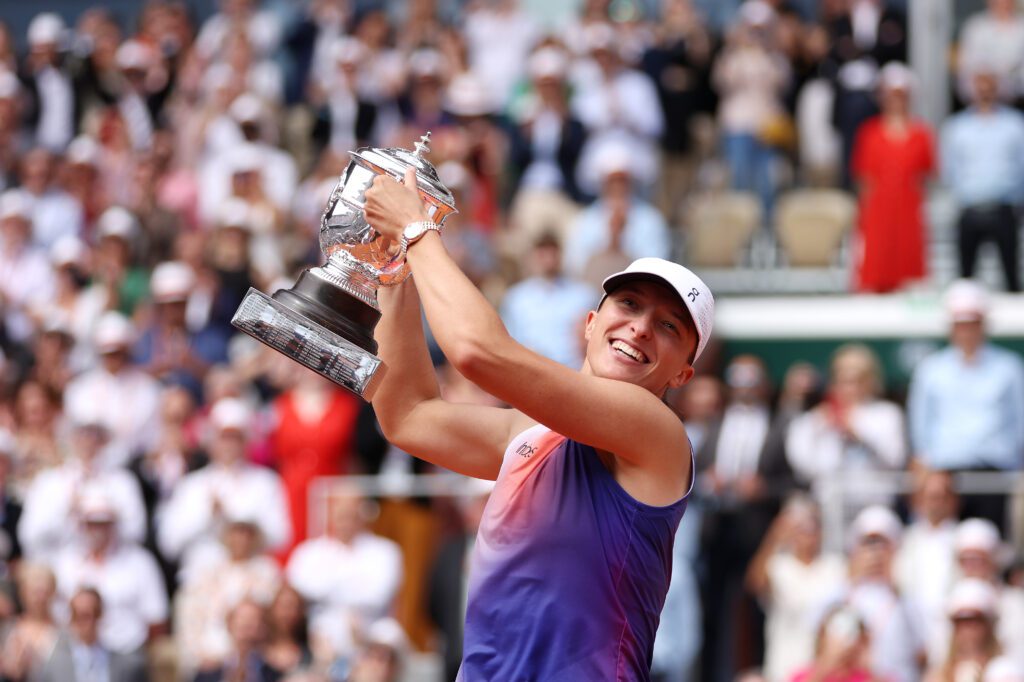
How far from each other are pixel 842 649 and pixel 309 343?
527 centimetres

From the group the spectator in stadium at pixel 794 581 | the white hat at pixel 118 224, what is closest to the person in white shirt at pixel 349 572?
the spectator in stadium at pixel 794 581

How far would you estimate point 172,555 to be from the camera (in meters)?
11.3

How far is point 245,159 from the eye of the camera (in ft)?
46.4

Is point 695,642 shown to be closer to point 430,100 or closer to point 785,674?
point 785,674

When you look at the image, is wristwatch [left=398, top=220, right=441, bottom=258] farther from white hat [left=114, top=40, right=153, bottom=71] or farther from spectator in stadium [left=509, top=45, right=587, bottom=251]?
white hat [left=114, top=40, right=153, bottom=71]

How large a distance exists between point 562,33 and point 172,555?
21.7 ft

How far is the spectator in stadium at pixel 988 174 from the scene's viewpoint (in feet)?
43.9

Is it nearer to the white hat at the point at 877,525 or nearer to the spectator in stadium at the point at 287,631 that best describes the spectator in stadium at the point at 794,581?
the white hat at the point at 877,525

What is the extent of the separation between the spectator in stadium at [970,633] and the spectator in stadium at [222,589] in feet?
11.9

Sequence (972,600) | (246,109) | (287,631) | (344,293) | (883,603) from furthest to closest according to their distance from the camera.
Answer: (246,109), (287,631), (883,603), (972,600), (344,293)

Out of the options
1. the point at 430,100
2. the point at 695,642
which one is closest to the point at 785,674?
the point at 695,642

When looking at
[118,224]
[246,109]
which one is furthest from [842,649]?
[246,109]

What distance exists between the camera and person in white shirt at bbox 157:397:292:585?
11.1 meters

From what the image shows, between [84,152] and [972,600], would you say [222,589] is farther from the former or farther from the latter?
[84,152]
